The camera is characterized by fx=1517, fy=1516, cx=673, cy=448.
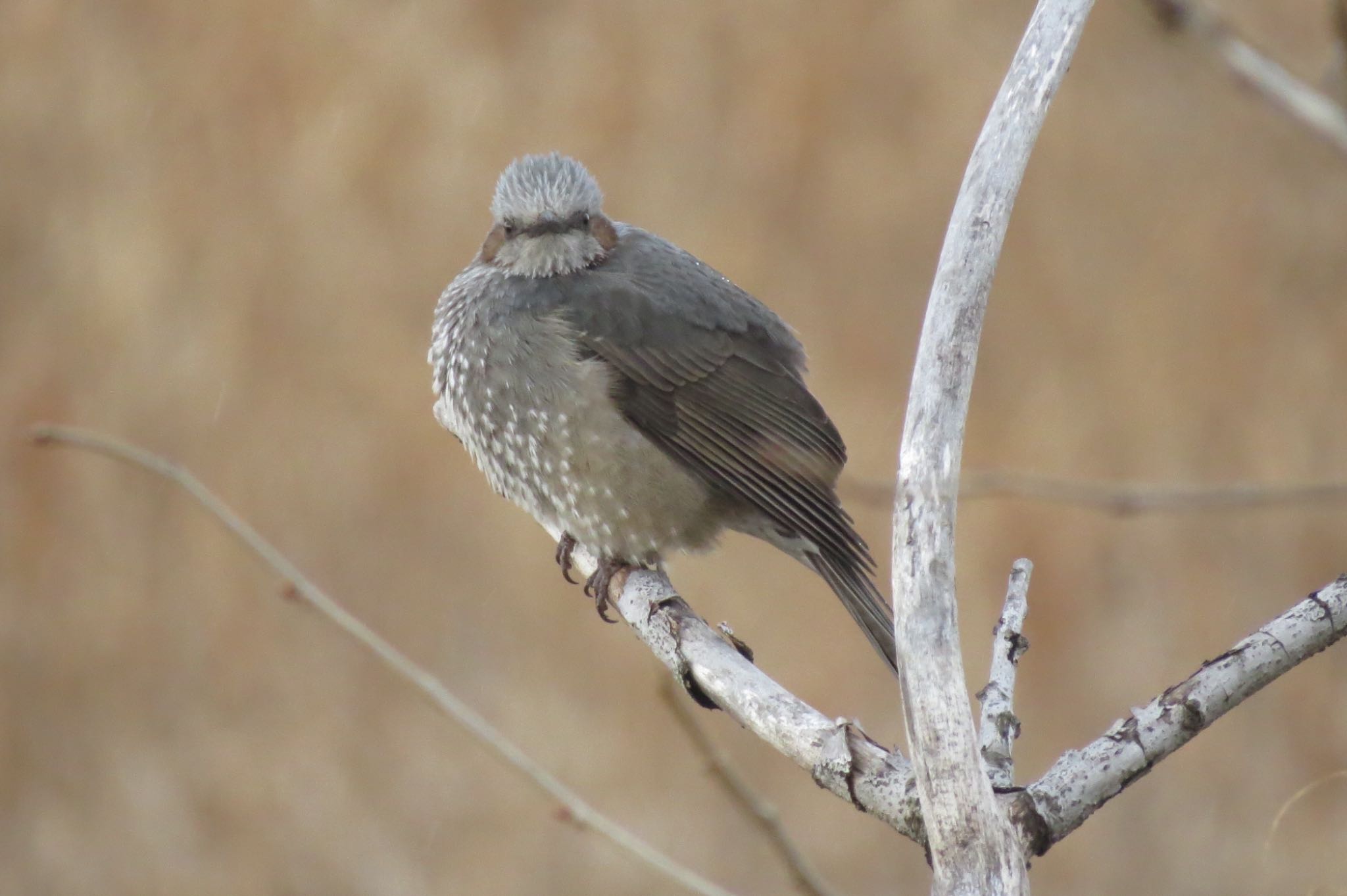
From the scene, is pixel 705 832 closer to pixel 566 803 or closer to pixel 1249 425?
pixel 1249 425

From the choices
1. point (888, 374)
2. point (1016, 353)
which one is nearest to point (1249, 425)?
point (1016, 353)

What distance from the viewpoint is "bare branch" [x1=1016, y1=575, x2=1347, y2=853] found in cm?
188

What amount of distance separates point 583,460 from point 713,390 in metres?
0.37

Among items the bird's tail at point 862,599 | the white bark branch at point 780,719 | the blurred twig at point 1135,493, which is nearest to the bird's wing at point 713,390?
the bird's tail at point 862,599

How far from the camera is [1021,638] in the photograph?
2.24 metres

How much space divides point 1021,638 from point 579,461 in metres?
1.50

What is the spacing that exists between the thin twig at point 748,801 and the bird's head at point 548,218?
1.54 meters

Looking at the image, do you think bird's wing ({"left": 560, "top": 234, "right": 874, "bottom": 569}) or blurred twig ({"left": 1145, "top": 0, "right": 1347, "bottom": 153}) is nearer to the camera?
blurred twig ({"left": 1145, "top": 0, "right": 1347, "bottom": 153})

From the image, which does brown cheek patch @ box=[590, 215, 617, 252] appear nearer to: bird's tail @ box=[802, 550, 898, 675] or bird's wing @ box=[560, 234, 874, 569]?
bird's wing @ box=[560, 234, 874, 569]

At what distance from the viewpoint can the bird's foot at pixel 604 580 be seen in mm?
3545

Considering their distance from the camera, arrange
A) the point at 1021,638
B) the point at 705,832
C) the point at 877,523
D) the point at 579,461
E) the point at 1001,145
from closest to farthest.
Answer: the point at 1001,145 < the point at 1021,638 < the point at 579,461 < the point at 877,523 < the point at 705,832

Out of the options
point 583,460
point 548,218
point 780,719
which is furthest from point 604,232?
point 780,719

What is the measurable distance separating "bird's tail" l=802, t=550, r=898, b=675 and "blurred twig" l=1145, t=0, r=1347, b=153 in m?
1.77

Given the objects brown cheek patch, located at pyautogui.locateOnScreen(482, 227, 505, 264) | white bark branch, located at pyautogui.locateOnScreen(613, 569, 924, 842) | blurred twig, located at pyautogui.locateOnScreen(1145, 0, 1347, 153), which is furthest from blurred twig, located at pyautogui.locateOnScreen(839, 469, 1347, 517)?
brown cheek patch, located at pyautogui.locateOnScreen(482, 227, 505, 264)
